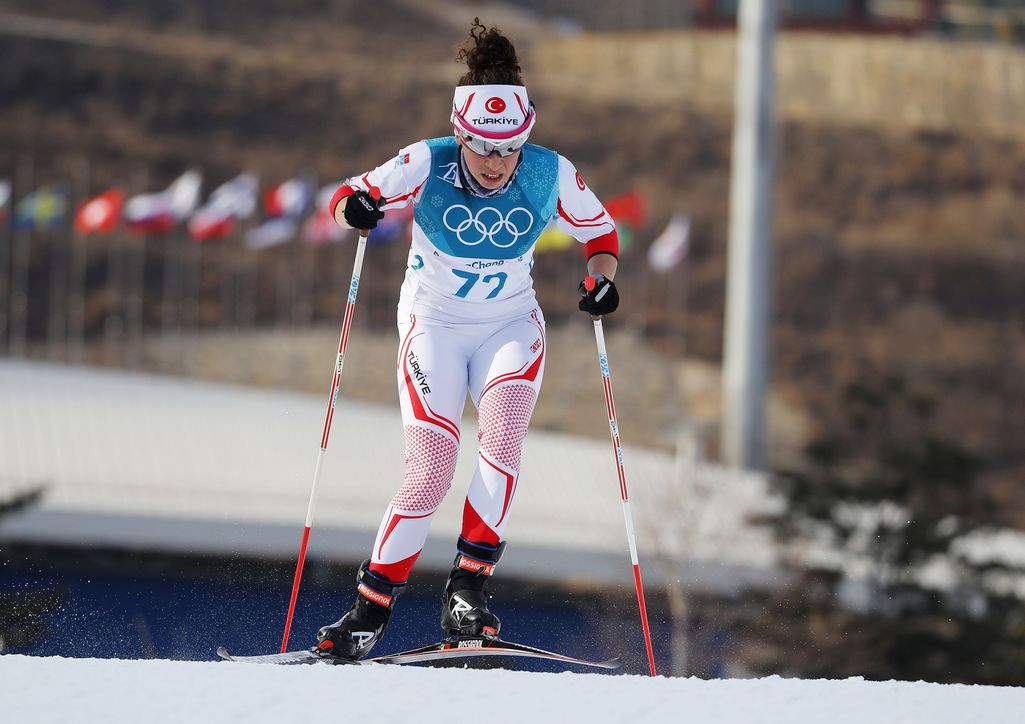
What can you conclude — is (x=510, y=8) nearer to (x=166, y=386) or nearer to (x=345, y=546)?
(x=166, y=386)

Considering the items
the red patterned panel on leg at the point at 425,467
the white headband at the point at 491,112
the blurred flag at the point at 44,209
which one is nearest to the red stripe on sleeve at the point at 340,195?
the white headband at the point at 491,112

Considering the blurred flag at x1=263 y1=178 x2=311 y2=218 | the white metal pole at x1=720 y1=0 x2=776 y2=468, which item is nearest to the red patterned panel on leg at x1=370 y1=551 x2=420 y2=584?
the white metal pole at x1=720 y1=0 x2=776 y2=468

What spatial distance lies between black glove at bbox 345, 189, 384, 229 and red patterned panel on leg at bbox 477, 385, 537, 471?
97 centimetres

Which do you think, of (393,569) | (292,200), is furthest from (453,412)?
(292,200)

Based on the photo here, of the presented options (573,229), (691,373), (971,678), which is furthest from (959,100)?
(573,229)

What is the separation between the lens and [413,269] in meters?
7.29

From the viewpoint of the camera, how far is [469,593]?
7.35 meters

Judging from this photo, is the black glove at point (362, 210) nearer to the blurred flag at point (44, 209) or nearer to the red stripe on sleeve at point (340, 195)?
the red stripe on sleeve at point (340, 195)

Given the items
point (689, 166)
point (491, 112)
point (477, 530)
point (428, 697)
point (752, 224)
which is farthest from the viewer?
point (689, 166)

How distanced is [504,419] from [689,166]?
5158cm

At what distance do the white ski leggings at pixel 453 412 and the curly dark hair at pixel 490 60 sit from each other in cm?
112

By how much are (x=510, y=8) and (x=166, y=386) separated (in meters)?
50.9

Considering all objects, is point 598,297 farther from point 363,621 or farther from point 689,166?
point 689,166

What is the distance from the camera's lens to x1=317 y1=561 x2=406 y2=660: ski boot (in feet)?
23.6
